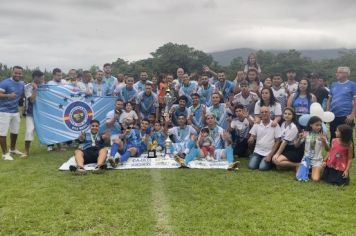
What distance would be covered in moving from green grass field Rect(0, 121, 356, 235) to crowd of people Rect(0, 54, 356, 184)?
1.85 feet

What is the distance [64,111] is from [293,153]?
20.1 ft

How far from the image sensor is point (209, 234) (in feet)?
16.1

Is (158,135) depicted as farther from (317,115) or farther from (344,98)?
(344,98)

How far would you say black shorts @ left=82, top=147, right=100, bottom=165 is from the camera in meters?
8.81

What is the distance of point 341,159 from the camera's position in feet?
24.5

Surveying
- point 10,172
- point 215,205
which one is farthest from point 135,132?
point 215,205

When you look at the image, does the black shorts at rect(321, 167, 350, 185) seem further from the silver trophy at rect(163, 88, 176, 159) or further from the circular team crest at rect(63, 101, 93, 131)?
the circular team crest at rect(63, 101, 93, 131)

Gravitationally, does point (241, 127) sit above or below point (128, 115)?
below

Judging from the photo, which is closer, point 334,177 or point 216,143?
point 334,177

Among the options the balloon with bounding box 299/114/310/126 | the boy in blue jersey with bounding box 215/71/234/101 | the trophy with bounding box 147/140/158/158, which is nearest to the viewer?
the balloon with bounding box 299/114/310/126

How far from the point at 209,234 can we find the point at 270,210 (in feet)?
4.16

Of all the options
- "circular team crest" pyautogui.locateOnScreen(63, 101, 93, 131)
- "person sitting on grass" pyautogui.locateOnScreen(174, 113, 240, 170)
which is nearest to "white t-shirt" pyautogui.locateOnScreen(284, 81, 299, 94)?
"person sitting on grass" pyautogui.locateOnScreen(174, 113, 240, 170)

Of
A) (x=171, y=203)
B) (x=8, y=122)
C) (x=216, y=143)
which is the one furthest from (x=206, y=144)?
(x=8, y=122)

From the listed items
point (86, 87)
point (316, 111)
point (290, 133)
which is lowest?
point (290, 133)
